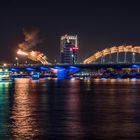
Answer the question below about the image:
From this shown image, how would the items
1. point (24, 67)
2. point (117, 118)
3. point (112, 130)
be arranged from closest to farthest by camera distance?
point (112, 130) < point (117, 118) < point (24, 67)

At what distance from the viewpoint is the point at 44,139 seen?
21.1m

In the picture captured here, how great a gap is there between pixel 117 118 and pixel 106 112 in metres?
3.33

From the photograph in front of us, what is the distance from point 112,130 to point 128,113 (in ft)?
24.0

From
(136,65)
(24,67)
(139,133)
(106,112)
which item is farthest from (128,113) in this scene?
(24,67)

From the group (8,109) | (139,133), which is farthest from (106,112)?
(139,133)

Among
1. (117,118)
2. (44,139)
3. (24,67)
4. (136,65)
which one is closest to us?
(44,139)

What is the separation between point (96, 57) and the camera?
493ft

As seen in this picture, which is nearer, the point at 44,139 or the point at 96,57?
the point at 44,139

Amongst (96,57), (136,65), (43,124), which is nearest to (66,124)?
(43,124)

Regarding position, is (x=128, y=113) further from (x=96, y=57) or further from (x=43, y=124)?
(x=96, y=57)

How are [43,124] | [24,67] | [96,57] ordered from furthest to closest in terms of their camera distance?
[96,57], [24,67], [43,124]

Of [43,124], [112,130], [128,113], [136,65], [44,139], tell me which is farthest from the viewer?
[136,65]

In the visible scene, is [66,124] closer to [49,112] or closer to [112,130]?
[112,130]

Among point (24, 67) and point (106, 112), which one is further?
point (24, 67)
